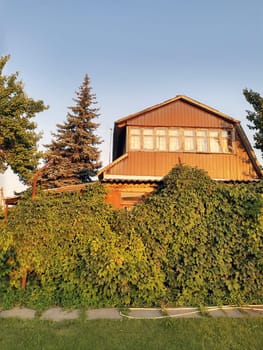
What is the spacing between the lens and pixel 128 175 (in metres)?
10.8

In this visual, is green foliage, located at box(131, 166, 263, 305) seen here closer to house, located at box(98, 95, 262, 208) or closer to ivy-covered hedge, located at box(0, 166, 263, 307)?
ivy-covered hedge, located at box(0, 166, 263, 307)

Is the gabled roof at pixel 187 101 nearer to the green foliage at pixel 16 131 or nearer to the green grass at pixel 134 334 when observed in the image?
the green foliage at pixel 16 131

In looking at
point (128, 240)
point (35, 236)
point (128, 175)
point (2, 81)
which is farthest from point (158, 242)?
point (2, 81)

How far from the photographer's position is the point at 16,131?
45.4ft

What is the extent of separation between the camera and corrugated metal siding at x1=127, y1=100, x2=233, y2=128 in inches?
457

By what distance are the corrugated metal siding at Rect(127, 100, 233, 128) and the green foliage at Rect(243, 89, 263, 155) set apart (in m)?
1.83

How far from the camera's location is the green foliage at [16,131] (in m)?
13.7

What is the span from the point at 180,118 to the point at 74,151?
12215mm

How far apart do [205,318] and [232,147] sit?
8422mm

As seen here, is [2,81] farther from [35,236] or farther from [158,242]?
[158,242]

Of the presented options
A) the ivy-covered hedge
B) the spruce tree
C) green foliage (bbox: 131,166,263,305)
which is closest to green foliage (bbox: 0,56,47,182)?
the spruce tree

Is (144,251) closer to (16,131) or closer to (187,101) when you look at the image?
(187,101)

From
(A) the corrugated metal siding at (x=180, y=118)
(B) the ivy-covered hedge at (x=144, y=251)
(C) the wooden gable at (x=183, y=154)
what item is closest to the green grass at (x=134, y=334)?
(B) the ivy-covered hedge at (x=144, y=251)

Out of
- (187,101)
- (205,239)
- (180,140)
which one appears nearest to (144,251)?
(205,239)
